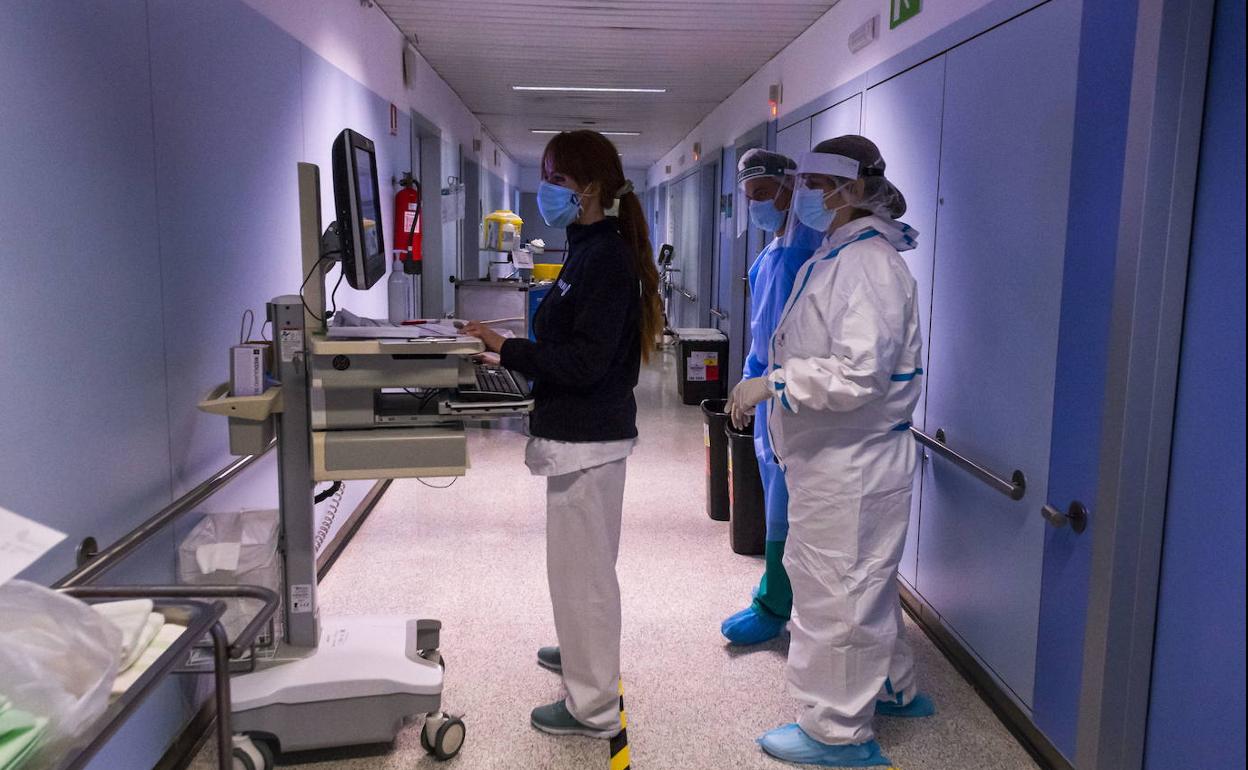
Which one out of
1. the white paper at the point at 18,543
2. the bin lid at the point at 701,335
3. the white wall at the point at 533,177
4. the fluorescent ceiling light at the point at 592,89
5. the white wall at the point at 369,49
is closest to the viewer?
the white paper at the point at 18,543

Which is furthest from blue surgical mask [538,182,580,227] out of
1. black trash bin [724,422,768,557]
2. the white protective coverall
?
black trash bin [724,422,768,557]

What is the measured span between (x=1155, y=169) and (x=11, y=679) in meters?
1.83

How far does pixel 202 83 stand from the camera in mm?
2422

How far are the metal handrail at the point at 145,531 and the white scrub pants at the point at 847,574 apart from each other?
1377 mm

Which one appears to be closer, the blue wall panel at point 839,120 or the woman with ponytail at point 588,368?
the woman with ponytail at point 588,368

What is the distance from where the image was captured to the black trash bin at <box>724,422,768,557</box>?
11.8 ft

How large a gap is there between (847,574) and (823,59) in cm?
324

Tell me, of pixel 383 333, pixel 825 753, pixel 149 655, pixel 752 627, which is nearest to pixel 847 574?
pixel 825 753

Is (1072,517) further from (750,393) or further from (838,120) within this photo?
(838,120)

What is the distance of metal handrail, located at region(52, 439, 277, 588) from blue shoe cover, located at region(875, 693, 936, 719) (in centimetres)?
181

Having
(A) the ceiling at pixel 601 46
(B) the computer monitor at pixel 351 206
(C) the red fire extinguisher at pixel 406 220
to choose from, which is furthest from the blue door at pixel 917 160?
(C) the red fire extinguisher at pixel 406 220

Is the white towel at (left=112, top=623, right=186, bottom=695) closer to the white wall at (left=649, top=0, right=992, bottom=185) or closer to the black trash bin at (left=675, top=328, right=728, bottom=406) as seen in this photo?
the white wall at (left=649, top=0, right=992, bottom=185)

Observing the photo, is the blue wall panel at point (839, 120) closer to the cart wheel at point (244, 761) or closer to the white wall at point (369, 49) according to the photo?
the white wall at point (369, 49)

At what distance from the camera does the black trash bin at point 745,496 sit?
11.8 feet
